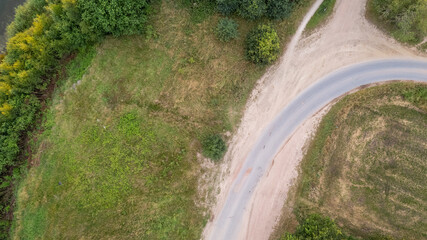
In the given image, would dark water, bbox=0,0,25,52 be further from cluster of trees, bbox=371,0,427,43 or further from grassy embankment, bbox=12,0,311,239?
cluster of trees, bbox=371,0,427,43

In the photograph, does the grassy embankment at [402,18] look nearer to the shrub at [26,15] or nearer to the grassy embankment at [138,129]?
the grassy embankment at [138,129]

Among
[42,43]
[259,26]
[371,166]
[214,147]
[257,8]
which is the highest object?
[42,43]

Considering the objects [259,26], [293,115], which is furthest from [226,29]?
[293,115]

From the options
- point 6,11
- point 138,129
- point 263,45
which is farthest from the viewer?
point 6,11

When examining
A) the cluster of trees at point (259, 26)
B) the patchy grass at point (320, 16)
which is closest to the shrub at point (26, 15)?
the cluster of trees at point (259, 26)

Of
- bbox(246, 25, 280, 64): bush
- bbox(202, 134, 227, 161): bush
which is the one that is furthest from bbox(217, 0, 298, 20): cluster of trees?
bbox(202, 134, 227, 161): bush

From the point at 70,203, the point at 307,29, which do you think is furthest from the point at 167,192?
the point at 307,29

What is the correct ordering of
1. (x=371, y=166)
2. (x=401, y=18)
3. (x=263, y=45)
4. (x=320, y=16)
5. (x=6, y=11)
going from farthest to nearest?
1. (x=6, y=11)
2. (x=320, y=16)
3. (x=371, y=166)
4. (x=263, y=45)
5. (x=401, y=18)

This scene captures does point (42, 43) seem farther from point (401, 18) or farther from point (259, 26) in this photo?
point (401, 18)
